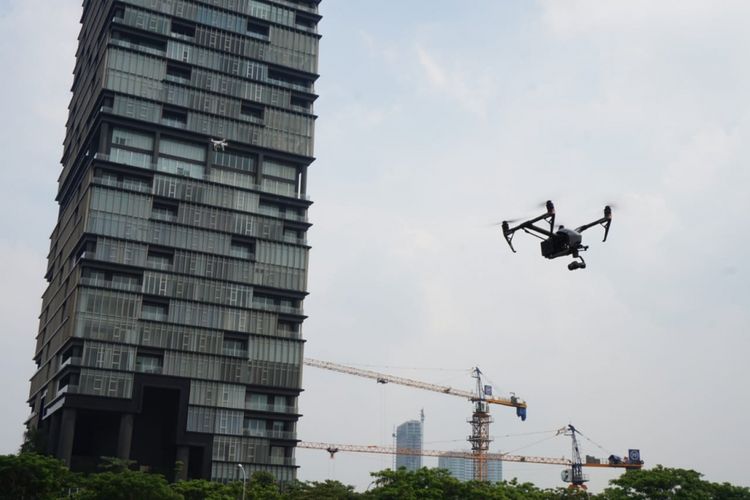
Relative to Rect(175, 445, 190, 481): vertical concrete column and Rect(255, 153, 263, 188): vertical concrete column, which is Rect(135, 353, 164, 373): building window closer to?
Rect(175, 445, 190, 481): vertical concrete column

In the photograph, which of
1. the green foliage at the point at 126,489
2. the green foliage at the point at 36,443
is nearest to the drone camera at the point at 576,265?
the green foliage at the point at 126,489

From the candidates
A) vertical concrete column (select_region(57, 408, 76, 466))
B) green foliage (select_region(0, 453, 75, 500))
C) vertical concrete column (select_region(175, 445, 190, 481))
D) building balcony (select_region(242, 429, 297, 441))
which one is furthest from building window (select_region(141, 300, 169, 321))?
green foliage (select_region(0, 453, 75, 500))

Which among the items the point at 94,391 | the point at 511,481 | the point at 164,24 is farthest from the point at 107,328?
the point at 511,481

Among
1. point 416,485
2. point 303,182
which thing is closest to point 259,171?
point 303,182

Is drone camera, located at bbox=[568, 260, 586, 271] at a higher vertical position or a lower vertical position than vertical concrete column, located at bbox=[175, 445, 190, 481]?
higher

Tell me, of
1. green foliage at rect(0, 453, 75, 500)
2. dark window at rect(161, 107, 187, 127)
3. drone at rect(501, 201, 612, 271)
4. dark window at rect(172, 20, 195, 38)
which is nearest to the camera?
Answer: drone at rect(501, 201, 612, 271)

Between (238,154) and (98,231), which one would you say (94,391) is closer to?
(98,231)
